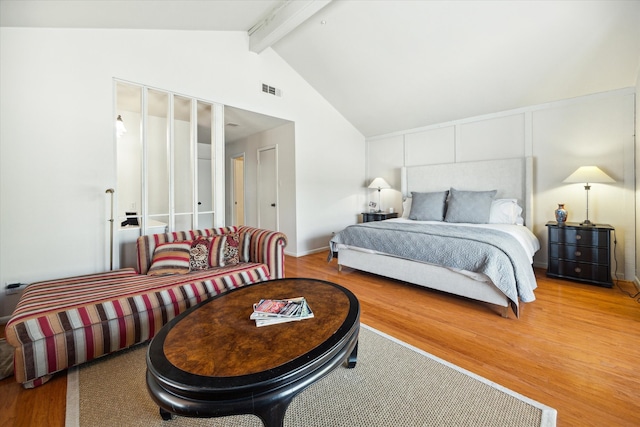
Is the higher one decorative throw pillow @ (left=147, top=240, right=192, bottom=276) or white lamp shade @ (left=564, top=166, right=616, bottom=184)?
white lamp shade @ (left=564, top=166, right=616, bottom=184)

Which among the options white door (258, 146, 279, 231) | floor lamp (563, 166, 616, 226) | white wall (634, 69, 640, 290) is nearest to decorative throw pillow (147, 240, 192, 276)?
white door (258, 146, 279, 231)

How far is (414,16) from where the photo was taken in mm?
2949

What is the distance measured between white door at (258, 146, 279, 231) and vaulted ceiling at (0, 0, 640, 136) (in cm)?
164

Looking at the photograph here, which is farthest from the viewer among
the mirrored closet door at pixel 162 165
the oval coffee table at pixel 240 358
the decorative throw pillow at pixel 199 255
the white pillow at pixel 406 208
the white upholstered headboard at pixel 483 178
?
the white pillow at pixel 406 208

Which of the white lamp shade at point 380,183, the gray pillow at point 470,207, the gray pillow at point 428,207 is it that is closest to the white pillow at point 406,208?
the gray pillow at point 428,207

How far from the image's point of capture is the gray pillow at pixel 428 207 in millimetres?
3938

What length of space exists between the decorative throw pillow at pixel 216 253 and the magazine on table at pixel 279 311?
4.07 ft

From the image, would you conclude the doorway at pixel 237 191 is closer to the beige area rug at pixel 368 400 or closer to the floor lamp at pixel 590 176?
the beige area rug at pixel 368 400

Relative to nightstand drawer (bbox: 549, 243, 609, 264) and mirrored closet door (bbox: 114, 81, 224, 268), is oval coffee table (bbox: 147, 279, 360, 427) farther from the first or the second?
nightstand drawer (bbox: 549, 243, 609, 264)

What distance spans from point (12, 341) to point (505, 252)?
11.0 feet

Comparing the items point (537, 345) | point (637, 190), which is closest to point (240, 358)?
point (537, 345)

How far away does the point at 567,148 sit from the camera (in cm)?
344

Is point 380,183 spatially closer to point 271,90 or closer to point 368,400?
point 271,90

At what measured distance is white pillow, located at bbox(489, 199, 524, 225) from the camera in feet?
11.7
